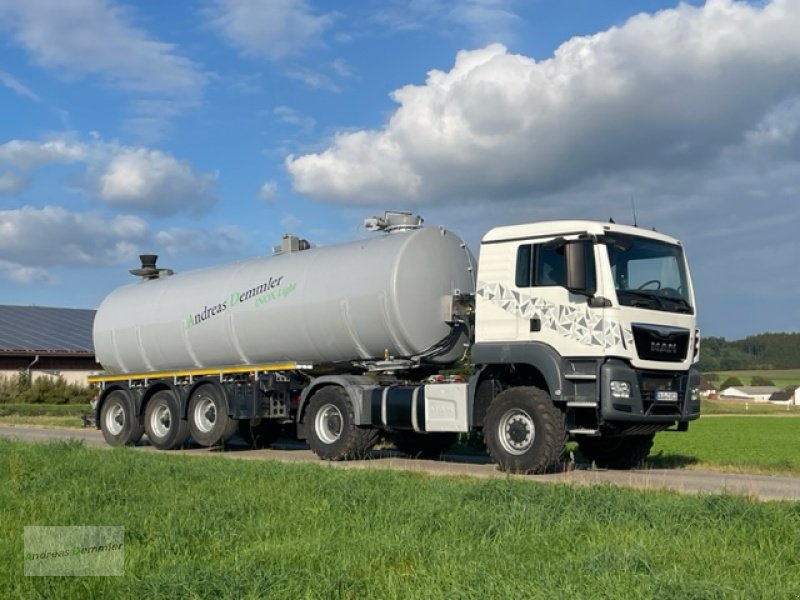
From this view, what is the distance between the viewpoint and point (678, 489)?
37.4 feet

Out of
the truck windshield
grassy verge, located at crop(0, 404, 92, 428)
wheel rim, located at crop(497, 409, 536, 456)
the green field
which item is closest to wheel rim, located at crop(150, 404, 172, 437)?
wheel rim, located at crop(497, 409, 536, 456)

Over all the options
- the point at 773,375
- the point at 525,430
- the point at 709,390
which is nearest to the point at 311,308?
the point at 525,430

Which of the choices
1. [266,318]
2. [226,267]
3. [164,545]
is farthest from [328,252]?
[164,545]

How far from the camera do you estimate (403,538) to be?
7535 mm

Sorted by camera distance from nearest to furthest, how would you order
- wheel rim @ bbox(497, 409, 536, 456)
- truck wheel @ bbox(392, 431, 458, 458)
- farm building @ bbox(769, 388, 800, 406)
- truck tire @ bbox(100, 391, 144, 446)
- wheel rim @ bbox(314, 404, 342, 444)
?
wheel rim @ bbox(497, 409, 536, 456) → wheel rim @ bbox(314, 404, 342, 444) → truck wheel @ bbox(392, 431, 458, 458) → truck tire @ bbox(100, 391, 144, 446) → farm building @ bbox(769, 388, 800, 406)

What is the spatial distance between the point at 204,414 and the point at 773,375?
132776mm

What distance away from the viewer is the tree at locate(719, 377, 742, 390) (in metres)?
125

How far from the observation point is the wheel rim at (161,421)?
2017cm

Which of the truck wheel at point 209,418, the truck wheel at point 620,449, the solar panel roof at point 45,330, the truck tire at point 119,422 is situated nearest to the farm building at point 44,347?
the solar panel roof at point 45,330

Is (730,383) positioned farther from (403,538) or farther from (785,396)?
(403,538)

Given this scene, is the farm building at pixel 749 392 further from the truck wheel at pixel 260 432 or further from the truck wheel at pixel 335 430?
the truck wheel at pixel 335 430

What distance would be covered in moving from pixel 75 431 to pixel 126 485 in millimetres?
18815

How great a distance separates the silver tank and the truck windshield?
3.51 m

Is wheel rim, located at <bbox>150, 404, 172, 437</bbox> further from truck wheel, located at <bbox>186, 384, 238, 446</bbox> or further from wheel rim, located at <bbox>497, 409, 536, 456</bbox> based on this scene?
wheel rim, located at <bbox>497, 409, 536, 456</bbox>
